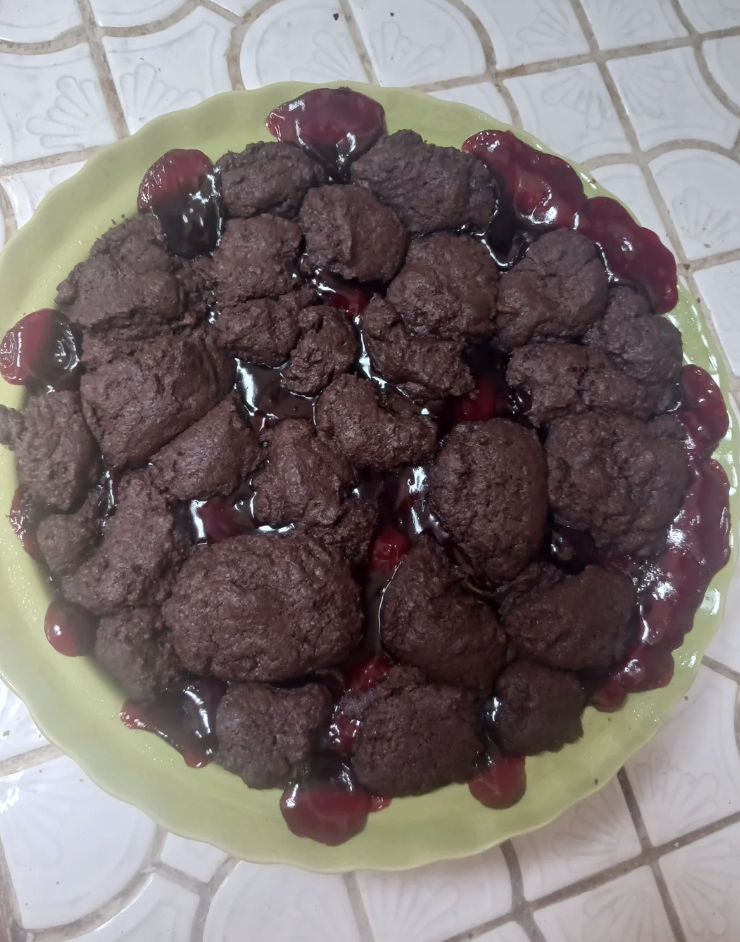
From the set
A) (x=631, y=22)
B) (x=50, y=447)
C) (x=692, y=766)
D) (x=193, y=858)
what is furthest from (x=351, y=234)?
(x=692, y=766)

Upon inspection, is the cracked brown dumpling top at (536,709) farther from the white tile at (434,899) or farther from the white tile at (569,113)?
the white tile at (569,113)

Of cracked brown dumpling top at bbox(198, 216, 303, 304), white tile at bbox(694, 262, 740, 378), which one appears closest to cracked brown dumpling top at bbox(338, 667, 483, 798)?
cracked brown dumpling top at bbox(198, 216, 303, 304)

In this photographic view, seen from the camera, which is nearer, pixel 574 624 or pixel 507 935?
pixel 574 624

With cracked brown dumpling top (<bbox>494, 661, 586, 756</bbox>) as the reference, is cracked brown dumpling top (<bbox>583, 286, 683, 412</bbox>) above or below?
above

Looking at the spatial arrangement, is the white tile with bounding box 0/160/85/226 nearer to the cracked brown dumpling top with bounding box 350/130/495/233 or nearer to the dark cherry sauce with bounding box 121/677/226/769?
the cracked brown dumpling top with bounding box 350/130/495/233

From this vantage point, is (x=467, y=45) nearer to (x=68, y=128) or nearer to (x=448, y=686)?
(x=68, y=128)

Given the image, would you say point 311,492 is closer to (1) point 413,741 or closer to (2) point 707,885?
(1) point 413,741
